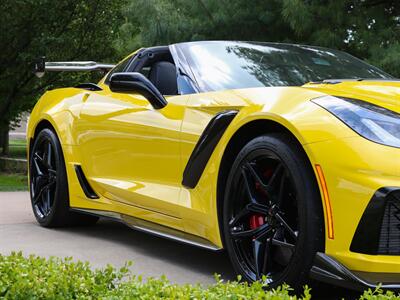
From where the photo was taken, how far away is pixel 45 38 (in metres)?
13.2

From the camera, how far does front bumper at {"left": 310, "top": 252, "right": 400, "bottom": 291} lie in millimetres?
2797

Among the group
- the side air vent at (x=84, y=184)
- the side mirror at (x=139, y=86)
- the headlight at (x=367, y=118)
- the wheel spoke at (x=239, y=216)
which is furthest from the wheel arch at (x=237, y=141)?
the side air vent at (x=84, y=184)

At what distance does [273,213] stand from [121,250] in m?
1.91

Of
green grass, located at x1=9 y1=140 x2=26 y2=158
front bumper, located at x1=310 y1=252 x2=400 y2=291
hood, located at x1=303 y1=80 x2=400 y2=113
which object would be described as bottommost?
green grass, located at x1=9 y1=140 x2=26 y2=158

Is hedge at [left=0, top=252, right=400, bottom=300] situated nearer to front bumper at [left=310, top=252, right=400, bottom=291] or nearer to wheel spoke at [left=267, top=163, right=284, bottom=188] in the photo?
front bumper at [left=310, top=252, right=400, bottom=291]

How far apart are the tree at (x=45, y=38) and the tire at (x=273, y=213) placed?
33.8 feet

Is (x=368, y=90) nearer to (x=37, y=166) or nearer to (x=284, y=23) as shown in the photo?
(x=37, y=166)

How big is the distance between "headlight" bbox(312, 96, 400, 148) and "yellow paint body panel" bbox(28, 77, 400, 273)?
0.04 m

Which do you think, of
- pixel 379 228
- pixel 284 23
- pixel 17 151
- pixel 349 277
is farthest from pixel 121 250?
pixel 17 151

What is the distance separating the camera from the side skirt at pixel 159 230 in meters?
3.84

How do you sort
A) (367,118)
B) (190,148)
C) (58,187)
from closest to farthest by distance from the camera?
(367,118)
(190,148)
(58,187)

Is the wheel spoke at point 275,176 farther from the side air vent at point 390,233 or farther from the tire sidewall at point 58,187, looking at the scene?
the tire sidewall at point 58,187

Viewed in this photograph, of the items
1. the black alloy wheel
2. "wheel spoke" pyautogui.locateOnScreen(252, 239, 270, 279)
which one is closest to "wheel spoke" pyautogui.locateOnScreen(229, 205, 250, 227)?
"wheel spoke" pyautogui.locateOnScreen(252, 239, 270, 279)

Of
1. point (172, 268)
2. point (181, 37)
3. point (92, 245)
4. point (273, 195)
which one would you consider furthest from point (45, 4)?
point (273, 195)
